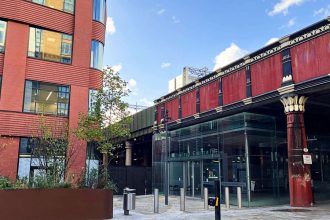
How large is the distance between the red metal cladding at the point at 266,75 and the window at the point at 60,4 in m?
13.8

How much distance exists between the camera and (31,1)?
24.1m

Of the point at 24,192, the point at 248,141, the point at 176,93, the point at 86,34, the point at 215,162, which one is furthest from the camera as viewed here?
the point at 176,93

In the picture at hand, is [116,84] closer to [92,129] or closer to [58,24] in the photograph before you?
[92,129]

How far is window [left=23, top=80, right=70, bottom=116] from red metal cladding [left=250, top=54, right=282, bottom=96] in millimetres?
12768

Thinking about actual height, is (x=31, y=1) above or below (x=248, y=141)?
above

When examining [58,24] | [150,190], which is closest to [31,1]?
[58,24]

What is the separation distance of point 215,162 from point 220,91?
5.08 m

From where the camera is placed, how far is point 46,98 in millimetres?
24016

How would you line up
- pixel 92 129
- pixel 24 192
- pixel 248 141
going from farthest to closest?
1. pixel 248 141
2. pixel 92 129
3. pixel 24 192

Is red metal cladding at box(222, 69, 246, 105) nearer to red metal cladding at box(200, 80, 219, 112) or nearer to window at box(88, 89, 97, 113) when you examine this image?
red metal cladding at box(200, 80, 219, 112)

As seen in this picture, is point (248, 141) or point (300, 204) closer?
point (300, 204)

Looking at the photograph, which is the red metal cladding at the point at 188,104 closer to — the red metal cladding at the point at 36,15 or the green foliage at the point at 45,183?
the red metal cladding at the point at 36,15

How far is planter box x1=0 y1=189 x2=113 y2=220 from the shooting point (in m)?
12.3

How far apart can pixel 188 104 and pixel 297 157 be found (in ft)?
38.5
